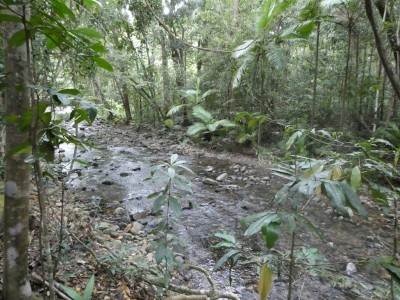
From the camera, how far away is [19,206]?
1230mm

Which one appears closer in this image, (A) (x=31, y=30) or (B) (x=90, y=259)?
(A) (x=31, y=30)

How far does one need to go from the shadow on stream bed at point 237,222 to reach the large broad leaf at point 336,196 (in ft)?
0.95

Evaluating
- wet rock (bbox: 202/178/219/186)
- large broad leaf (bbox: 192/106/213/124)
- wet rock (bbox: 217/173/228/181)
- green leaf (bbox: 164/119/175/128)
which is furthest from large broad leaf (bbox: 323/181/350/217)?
green leaf (bbox: 164/119/175/128)

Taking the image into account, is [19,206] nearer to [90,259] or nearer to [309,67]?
[90,259]

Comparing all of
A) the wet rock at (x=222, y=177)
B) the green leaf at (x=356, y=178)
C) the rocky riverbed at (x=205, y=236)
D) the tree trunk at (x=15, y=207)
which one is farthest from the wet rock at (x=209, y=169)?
the green leaf at (x=356, y=178)

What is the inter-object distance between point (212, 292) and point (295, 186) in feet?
4.81

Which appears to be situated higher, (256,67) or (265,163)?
(256,67)

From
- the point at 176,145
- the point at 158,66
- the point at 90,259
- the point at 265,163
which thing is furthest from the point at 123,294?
the point at 158,66

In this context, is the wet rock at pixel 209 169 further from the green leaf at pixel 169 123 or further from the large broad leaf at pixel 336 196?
the large broad leaf at pixel 336 196

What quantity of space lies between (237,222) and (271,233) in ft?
10.2

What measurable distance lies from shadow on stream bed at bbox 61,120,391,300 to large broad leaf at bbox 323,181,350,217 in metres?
0.29

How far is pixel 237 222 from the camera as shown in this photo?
3.86 metres

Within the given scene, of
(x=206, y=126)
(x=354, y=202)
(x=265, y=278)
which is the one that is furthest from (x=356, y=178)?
(x=206, y=126)

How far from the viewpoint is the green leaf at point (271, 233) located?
816 millimetres
